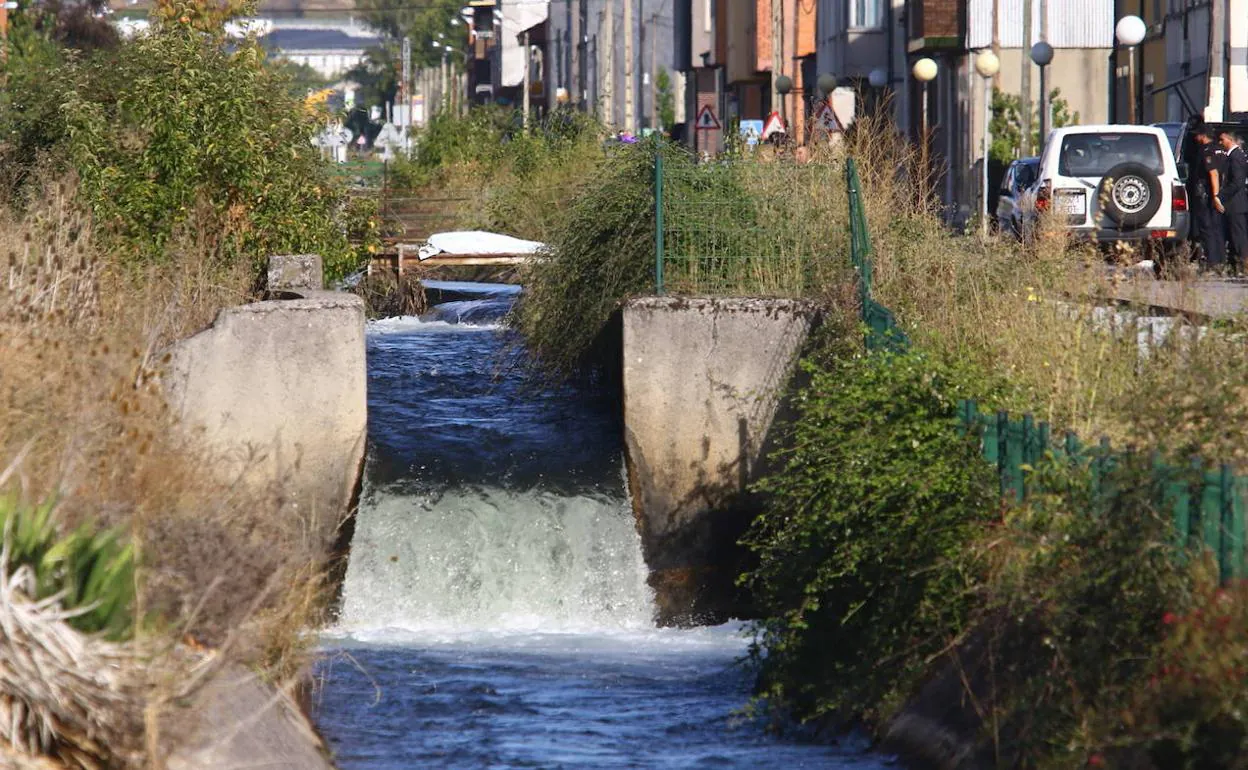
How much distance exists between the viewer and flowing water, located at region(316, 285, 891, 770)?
10094mm

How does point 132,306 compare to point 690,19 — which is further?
point 690,19

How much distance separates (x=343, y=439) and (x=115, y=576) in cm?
702

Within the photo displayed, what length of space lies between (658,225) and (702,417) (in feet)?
5.36

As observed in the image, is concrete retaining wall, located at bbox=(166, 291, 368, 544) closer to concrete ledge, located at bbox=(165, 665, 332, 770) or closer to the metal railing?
the metal railing

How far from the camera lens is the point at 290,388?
45.7 feet

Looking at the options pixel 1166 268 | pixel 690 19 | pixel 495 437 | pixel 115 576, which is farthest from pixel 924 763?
pixel 690 19

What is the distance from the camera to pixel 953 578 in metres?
8.82

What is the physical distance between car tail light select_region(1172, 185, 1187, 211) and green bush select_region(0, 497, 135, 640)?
56.5 ft

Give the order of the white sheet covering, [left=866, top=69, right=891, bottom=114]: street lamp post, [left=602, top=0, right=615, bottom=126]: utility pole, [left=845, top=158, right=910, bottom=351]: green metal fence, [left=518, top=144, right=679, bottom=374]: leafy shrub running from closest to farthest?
1. [left=845, top=158, right=910, bottom=351]: green metal fence
2. [left=518, top=144, right=679, bottom=374]: leafy shrub
3. the white sheet covering
4. [left=866, top=69, right=891, bottom=114]: street lamp post
5. [left=602, top=0, right=615, bottom=126]: utility pole

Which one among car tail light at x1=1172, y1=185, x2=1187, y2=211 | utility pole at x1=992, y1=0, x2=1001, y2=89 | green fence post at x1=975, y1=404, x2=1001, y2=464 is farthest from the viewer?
utility pole at x1=992, y1=0, x2=1001, y2=89

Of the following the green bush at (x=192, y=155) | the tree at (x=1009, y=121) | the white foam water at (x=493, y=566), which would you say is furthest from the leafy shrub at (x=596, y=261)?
the tree at (x=1009, y=121)

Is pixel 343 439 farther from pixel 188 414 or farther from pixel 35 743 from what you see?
pixel 35 743

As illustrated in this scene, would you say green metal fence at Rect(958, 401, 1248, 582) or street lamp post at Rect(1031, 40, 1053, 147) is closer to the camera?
green metal fence at Rect(958, 401, 1248, 582)

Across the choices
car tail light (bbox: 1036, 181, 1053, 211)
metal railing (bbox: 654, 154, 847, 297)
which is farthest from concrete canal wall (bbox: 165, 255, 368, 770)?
car tail light (bbox: 1036, 181, 1053, 211)
